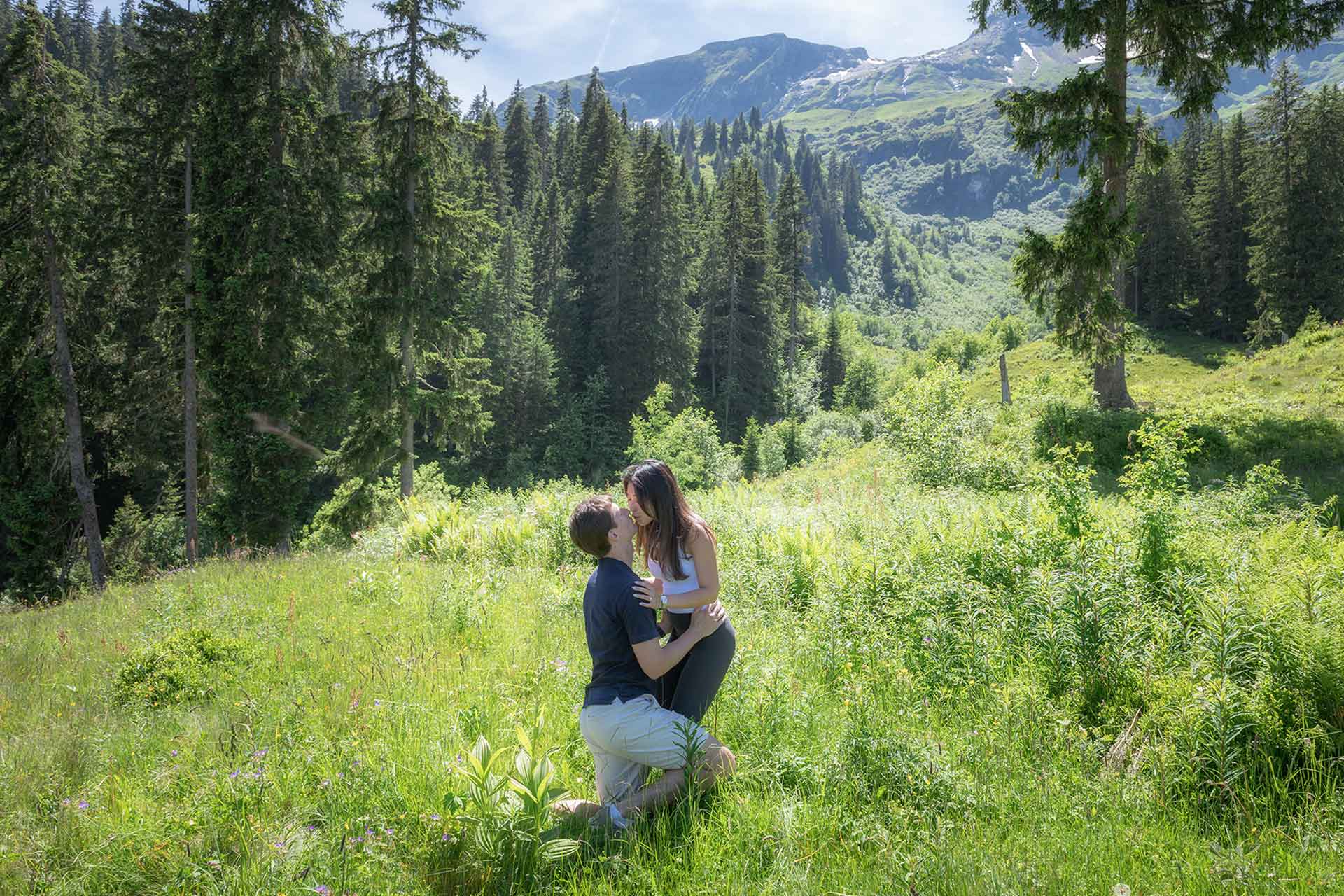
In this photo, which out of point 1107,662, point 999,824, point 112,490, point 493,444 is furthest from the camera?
point 493,444

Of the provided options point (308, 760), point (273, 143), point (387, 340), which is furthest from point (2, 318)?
point (308, 760)

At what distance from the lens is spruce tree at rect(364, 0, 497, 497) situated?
17656 millimetres

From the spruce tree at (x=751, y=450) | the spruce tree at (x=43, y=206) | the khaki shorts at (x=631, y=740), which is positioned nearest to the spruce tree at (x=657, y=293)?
the spruce tree at (x=751, y=450)

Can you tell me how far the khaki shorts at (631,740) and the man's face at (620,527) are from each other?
83cm

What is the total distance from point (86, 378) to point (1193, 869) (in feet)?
98.7

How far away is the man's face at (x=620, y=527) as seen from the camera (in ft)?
12.1

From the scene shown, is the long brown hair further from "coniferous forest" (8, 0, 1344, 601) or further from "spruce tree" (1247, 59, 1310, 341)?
"spruce tree" (1247, 59, 1310, 341)

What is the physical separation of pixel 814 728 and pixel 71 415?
25259 millimetres

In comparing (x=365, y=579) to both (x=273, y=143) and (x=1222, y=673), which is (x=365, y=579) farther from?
(x=273, y=143)

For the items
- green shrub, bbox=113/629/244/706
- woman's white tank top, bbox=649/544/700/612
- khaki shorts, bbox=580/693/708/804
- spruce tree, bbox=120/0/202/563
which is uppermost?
spruce tree, bbox=120/0/202/563

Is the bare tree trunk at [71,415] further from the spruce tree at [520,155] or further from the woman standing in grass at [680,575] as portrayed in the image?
the spruce tree at [520,155]

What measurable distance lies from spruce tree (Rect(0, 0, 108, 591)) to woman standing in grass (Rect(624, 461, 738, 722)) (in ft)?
71.1

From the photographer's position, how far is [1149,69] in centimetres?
1450

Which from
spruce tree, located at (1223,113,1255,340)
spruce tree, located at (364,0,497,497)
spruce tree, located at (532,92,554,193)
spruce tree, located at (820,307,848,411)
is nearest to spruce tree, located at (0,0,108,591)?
spruce tree, located at (364,0,497,497)
